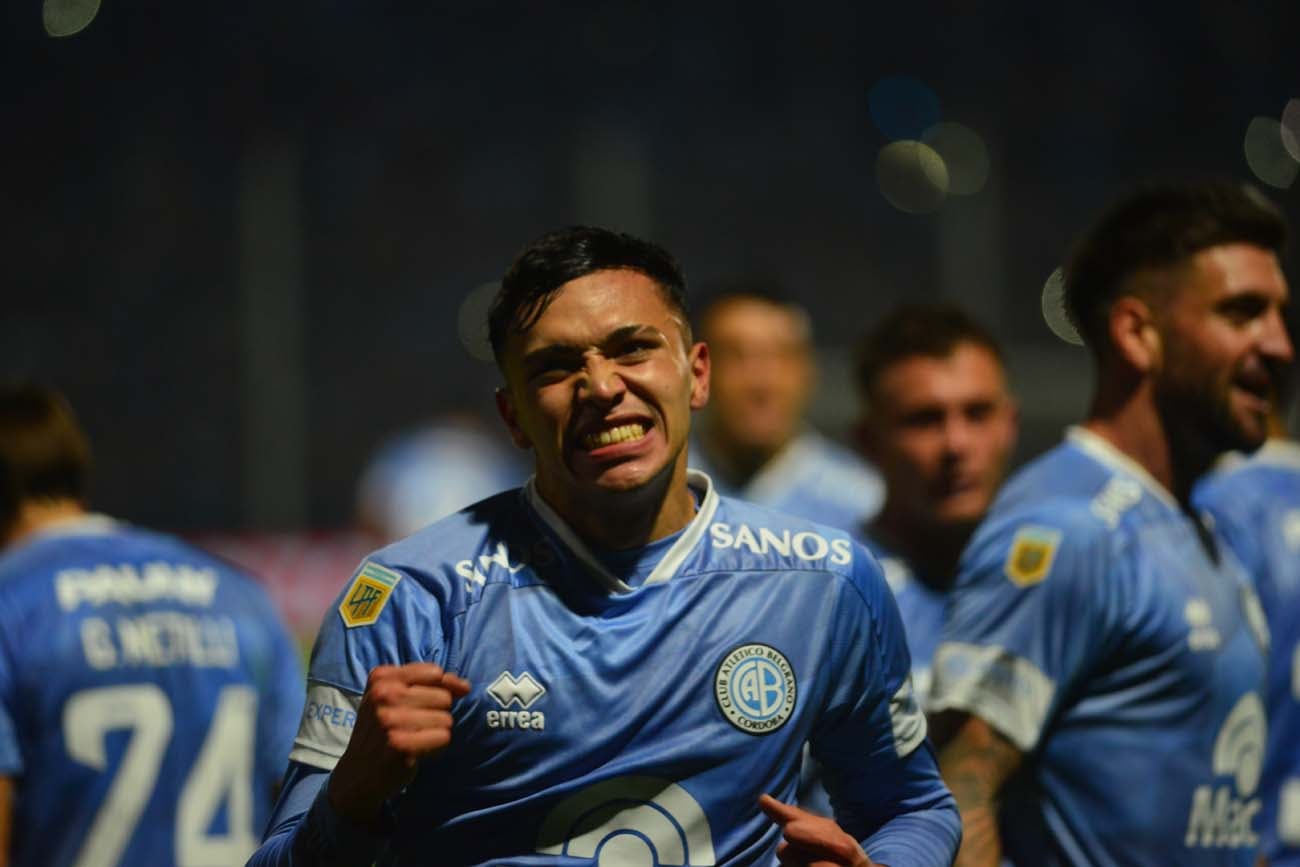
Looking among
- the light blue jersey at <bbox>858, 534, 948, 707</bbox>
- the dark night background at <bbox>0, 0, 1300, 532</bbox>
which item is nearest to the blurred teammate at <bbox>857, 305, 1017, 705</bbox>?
the light blue jersey at <bbox>858, 534, 948, 707</bbox>

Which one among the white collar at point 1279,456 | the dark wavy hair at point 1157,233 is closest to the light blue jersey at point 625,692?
the dark wavy hair at point 1157,233

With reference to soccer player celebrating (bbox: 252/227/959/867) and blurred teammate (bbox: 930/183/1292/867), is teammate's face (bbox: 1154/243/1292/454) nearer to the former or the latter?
blurred teammate (bbox: 930/183/1292/867)

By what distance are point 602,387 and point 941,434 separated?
239 cm

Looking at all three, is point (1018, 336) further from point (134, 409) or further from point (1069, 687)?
point (1069, 687)

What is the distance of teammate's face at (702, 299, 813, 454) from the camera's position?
6715 millimetres

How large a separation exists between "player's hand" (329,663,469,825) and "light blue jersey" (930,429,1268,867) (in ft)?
4.32

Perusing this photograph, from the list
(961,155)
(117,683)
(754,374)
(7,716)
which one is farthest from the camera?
(961,155)

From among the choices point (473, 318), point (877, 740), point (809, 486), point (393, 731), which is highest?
point (473, 318)

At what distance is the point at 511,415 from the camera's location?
298 centimetres

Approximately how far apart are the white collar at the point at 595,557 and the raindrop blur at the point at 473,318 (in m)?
12.6

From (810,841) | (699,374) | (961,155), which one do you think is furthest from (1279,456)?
(961,155)

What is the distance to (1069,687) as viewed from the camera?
11.4 feet

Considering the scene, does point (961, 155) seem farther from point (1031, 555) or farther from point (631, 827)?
point (631, 827)

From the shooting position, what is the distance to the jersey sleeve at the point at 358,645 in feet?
8.79
